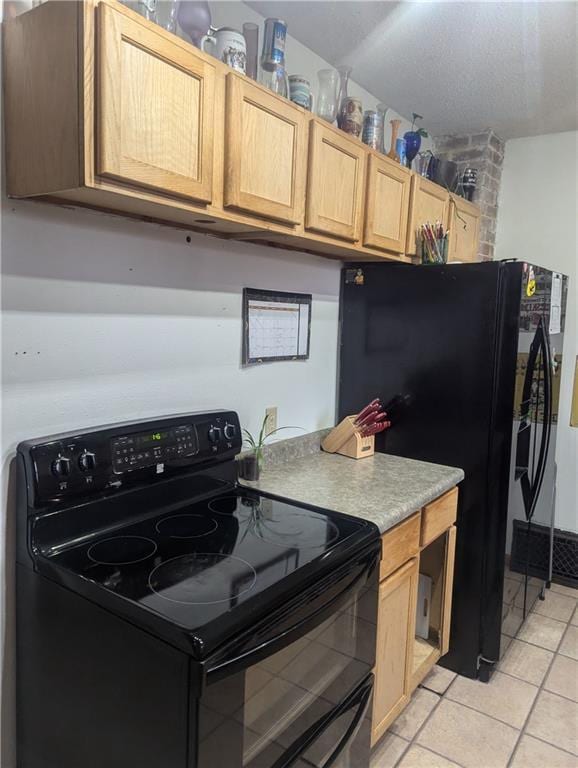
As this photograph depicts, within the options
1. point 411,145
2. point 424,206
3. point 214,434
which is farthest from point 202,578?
point 411,145

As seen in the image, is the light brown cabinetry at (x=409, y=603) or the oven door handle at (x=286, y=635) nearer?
the oven door handle at (x=286, y=635)

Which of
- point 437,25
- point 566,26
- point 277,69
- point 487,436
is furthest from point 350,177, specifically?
point 487,436

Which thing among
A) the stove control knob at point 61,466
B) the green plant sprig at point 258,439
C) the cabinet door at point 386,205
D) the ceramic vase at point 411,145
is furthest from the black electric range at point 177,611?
the ceramic vase at point 411,145

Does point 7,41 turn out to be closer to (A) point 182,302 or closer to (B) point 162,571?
(A) point 182,302

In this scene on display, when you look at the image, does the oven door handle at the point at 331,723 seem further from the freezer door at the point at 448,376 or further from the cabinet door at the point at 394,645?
the freezer door at the point at 448,376

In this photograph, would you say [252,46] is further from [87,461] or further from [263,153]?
[87,461]

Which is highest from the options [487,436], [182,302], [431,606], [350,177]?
[350,177]

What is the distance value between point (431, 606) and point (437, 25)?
7.10ft

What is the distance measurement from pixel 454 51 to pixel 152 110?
149cm

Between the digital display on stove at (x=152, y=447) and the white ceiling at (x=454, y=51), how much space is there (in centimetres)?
145

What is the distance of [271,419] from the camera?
82.4 inches

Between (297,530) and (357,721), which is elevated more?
(297,530)

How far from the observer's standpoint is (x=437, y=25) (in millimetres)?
1900

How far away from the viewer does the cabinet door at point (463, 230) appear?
2555mm
